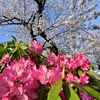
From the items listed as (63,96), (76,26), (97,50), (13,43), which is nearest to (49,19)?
(76,26)

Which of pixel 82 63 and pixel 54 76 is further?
pixel 82 63

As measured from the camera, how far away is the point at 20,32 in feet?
43.7

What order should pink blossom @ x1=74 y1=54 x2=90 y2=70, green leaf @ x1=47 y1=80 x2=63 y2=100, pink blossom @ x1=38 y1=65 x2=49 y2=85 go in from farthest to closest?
1. pink blossom @ x1=74 y1=54 x2=90 y2=70
2. pink blossom @ x1=38 y1=65 x2=49 y2=85
3. green leaf @ x1=47 y1=80 x2=63 y2=100

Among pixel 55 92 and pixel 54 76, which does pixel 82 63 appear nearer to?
pixel 54 76

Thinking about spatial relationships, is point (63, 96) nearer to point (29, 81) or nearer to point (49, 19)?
point (29, 81)

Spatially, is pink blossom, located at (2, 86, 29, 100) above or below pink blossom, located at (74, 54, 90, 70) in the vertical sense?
below

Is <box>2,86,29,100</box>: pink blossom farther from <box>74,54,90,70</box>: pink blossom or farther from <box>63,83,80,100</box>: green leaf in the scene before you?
<box>74,54,90,70</box>: pink blossom

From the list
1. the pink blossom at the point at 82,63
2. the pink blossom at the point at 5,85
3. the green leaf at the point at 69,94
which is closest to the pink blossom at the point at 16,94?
the pink blossom at the point at 5,85

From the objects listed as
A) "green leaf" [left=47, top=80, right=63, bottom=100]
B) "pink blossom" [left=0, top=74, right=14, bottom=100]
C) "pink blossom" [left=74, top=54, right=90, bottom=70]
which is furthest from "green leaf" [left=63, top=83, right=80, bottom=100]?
"pink blossom" [left=74, top=54, right=90, bottom=70]

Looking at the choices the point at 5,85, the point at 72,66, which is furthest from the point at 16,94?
the point at 72,66

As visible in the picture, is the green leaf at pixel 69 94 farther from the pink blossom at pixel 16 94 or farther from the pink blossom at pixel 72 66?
the pink blossom at pixel 72 66

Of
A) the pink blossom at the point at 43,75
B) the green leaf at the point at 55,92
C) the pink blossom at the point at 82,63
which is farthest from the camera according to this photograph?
the pink blossom at the point at 82,63

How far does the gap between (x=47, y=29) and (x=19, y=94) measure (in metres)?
10.5

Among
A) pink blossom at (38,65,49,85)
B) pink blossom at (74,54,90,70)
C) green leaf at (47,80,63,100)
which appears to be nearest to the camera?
green leaf at (47,80,63,100)
